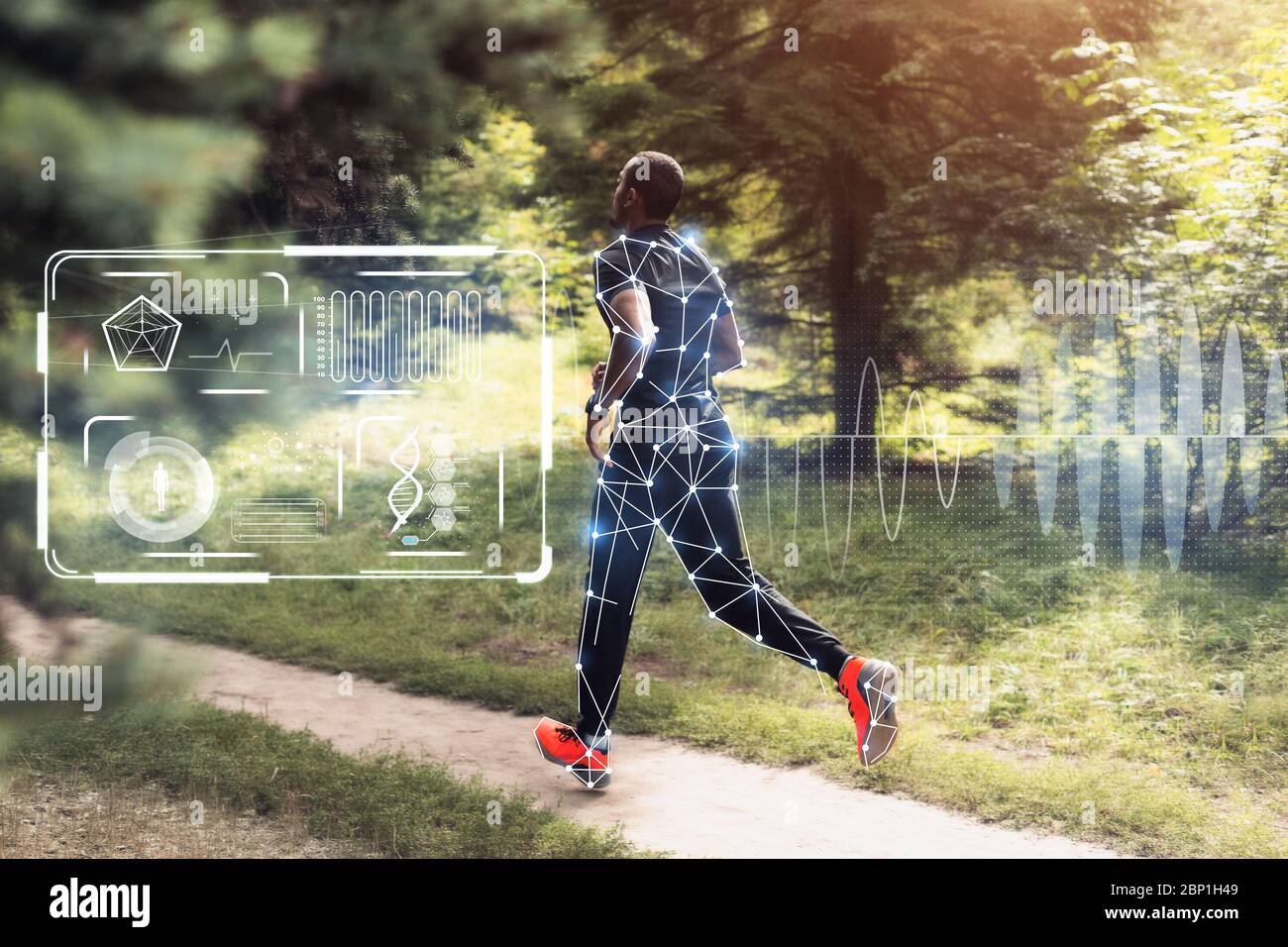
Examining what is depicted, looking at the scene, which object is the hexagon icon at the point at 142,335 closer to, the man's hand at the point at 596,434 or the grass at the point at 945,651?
the grass at the point at 945,651

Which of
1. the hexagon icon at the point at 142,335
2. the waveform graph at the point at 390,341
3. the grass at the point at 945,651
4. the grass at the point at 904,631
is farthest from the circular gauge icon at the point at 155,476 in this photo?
the waveform graph at the point at 390,341

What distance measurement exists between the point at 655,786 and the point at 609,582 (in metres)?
0.86

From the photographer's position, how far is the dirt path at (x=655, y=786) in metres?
4.34

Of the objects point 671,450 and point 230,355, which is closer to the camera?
point 230,355

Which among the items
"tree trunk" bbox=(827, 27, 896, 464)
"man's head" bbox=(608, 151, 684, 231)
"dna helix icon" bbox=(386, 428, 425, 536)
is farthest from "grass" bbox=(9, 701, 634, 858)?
"tree trunk" bbox=(827, 27, 896, 464)

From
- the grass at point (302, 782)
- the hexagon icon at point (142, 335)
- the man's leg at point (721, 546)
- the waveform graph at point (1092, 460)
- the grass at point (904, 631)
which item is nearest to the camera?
the hexagon icon at point (142, 335)

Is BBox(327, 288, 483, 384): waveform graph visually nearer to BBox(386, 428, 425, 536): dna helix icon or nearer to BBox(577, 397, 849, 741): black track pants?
BBox(386, 428, 425, 536): dna helix icon

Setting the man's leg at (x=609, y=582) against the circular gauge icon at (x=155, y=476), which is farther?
the man's leg at (x=609, y=582)

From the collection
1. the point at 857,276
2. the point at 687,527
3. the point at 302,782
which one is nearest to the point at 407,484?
the point at 302,782

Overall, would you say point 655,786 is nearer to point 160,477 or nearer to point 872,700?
point 872,700

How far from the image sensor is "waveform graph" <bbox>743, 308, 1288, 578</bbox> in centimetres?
805

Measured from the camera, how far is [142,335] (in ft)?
12.2

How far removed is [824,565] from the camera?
8.34 m

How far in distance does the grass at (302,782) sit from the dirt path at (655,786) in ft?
0.63
